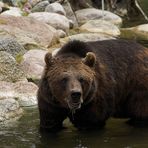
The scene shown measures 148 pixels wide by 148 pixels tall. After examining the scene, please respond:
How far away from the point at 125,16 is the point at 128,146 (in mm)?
19655

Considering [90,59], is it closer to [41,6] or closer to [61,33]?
[61,33]

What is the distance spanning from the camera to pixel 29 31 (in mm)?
17859

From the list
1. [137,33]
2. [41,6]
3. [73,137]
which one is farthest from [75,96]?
[41,6]

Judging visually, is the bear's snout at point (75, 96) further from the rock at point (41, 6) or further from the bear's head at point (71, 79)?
the rock at point (41, 6)

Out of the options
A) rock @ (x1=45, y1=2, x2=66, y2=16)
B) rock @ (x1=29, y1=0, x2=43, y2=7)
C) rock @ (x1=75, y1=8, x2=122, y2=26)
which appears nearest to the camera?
rock @ (x1=45, y1=2, x2=66, y2=16)

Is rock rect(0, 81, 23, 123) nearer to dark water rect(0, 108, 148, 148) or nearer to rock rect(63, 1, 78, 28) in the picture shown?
dark water rect(0, 108, 148, 148)

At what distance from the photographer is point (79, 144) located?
27.2 feet

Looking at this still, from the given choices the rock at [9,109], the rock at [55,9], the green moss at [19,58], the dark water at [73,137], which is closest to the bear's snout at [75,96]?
the dark water at [73,137]

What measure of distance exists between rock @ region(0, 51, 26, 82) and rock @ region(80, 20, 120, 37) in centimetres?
886

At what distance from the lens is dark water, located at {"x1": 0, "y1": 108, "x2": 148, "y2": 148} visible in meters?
8.26

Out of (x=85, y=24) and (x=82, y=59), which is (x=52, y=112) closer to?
(x=82, y=59)

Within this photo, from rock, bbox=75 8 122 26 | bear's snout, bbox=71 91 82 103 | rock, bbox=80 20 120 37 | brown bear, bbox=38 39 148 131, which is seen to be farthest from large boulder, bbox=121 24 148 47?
bear's snout, bbox=71 91 82 103

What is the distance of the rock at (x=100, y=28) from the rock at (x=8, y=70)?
349 inches

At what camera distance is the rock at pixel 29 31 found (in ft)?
55.6
